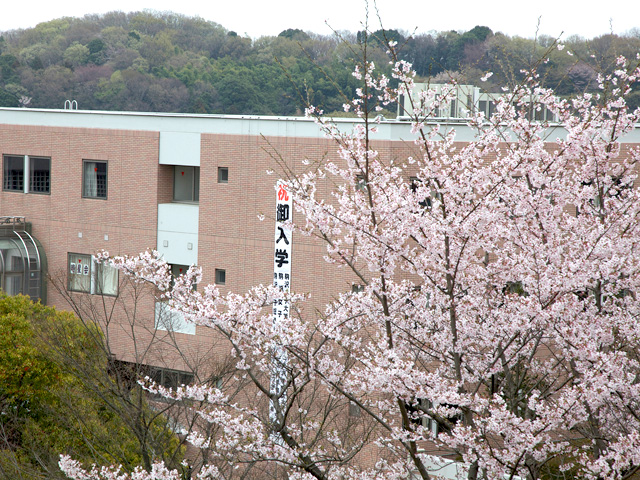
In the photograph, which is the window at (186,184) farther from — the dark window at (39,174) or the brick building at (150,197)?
the dark window at (39,174)

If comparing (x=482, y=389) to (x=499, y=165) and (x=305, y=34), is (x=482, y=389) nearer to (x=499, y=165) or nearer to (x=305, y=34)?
(x=499, y=165)

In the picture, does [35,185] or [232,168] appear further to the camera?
[35,185]

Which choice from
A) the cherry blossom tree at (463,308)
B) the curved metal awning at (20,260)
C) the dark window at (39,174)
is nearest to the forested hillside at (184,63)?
the dark window at (39,174)

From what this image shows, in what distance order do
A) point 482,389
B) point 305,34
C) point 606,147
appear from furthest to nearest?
1. point 305,34
2. point 482,389
3. point 606,147

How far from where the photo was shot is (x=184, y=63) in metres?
61.1

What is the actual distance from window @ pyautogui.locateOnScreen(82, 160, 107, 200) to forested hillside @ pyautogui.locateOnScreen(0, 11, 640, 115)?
42.7 ft

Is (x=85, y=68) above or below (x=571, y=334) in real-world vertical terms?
above

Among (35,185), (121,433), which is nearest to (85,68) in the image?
(35,185)

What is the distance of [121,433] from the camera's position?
48.1 ft

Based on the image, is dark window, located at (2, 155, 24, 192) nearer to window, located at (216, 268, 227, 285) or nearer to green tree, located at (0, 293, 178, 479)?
window, located at (216, 268, 227, 285)

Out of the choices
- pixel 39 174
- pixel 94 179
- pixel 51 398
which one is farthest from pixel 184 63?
pixel 51 398

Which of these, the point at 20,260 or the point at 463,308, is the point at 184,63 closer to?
the point at 20,260

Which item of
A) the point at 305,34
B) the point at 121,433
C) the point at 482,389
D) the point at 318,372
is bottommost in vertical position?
the point at 121,433

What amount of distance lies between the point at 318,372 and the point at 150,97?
170 feet
